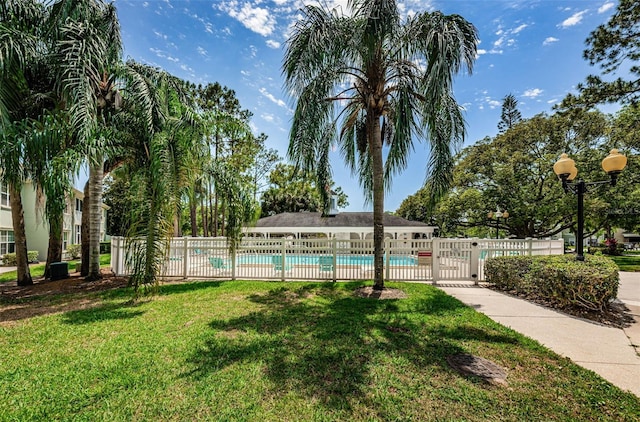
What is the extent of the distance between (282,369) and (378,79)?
6.85 m

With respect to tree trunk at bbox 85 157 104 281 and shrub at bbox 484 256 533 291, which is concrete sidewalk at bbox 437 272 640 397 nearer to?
shrub at bbox 484 256 533 291

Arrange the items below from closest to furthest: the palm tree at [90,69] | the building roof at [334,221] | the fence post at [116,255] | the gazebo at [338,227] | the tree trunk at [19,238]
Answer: the palm tree at [90,69], the tree trunk at [19,238], the fence post at [116,255], the gazebo at [338,227], the building roof at [334,221]

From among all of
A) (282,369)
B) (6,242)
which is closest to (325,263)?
(282,369)

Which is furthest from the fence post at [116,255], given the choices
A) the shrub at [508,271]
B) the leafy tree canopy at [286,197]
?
the leafy tree canopy at [286,197]

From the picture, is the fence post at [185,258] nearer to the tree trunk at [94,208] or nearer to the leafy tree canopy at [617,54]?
the tree trunk at [94,208]

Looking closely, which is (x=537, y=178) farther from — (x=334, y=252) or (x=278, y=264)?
(x=278, y=264)

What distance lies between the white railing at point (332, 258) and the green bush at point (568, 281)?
163 centimetres

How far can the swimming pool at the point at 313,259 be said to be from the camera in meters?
9.15

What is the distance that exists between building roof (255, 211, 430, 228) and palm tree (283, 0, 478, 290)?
13698 millimetres

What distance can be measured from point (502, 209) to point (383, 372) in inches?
873

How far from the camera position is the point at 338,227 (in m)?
21.7

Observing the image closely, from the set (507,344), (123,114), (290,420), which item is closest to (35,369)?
(290,420)

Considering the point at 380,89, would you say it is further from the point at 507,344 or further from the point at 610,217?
the point at 610,217

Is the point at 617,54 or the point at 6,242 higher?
the point at 617,54
